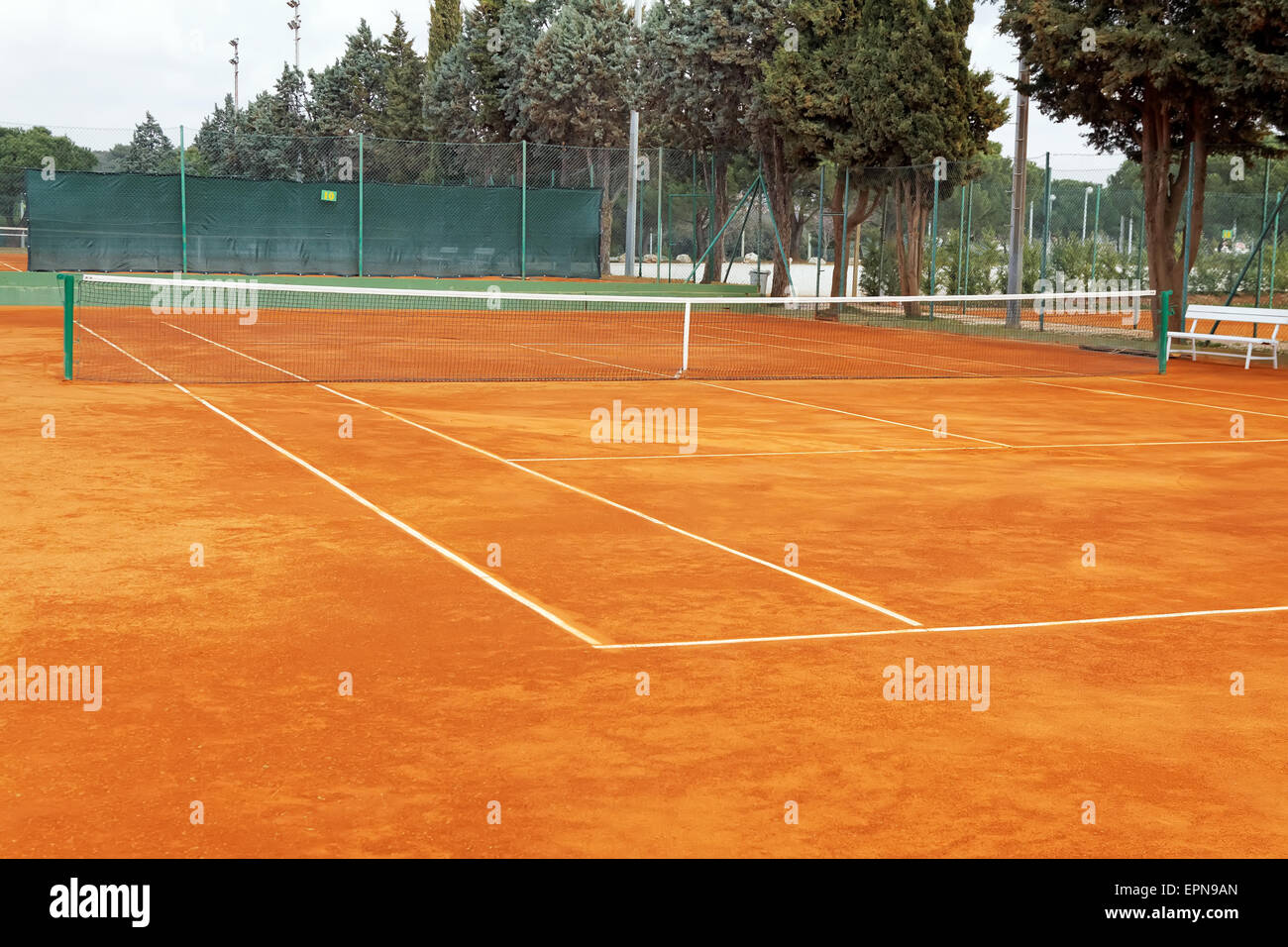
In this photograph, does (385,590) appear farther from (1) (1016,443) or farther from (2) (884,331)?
(2) (884,331)

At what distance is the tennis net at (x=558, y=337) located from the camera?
18.1 m

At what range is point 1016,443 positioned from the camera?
1238 cm

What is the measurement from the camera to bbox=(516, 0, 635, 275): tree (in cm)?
4450

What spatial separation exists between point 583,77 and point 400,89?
632 inches

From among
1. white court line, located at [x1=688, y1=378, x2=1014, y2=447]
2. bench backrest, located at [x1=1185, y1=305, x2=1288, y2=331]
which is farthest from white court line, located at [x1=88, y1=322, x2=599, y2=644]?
bench backrest, located at [x1=1185, y1=305, x2=1288, y2=331]

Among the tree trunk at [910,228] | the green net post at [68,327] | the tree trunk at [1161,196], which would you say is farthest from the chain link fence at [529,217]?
the green net post at [68,327]

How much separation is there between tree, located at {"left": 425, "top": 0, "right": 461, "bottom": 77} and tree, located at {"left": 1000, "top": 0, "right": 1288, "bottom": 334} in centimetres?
3624

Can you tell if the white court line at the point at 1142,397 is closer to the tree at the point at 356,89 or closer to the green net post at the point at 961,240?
the green net post at the point at 961,240

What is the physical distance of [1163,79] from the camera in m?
20.9

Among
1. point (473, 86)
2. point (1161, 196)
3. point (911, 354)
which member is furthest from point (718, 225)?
point (1161, 196)

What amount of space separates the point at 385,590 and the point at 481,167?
29.6 m

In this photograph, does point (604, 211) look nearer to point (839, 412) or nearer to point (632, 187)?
point (632, 187)

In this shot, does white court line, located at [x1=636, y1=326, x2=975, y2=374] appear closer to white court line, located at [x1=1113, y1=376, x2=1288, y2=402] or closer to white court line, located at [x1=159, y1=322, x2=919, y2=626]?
white court line, located at [x1=1113, y1=376, x2=1288, y2=402]
